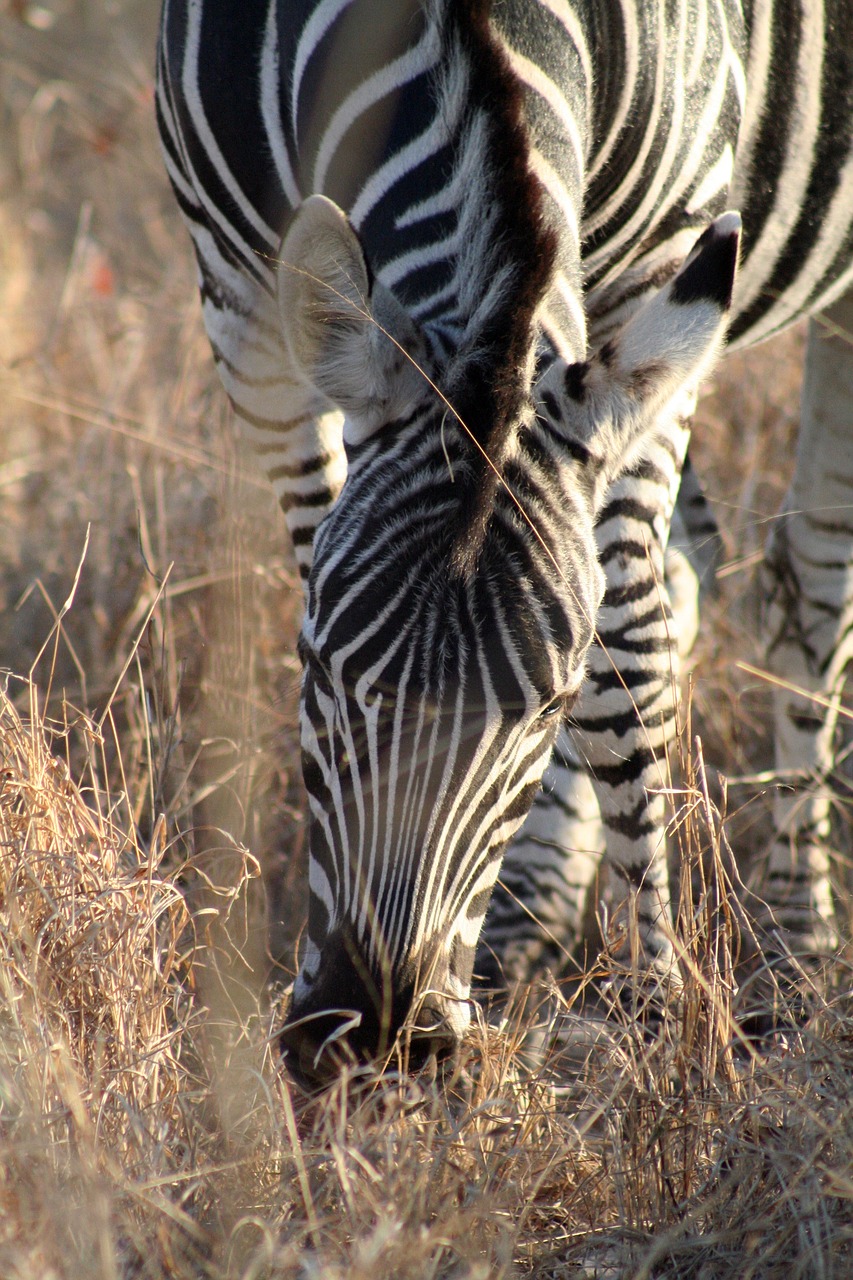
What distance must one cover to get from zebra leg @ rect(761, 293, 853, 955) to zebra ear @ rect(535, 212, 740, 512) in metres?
1.89

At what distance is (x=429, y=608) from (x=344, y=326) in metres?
0.52

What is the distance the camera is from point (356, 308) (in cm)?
199

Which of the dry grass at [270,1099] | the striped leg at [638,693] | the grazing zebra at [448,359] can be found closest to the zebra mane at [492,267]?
the grazing zebra at [448,359]

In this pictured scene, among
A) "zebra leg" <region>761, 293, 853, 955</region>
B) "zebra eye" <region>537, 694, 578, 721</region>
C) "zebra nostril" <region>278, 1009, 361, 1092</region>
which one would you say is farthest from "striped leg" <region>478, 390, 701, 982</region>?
"zebra leg" <region>761, 293, 853, 955</region>

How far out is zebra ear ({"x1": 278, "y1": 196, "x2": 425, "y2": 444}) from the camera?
197 cm

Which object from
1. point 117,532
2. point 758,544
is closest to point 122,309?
point 117,532

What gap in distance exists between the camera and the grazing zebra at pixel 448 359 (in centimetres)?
192

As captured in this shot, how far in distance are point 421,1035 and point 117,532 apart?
3025 mm

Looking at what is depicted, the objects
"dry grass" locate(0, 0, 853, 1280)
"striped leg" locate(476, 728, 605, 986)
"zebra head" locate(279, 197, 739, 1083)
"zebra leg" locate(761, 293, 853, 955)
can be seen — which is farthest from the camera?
"zebra leg" locate(761, 293, 853, 955)

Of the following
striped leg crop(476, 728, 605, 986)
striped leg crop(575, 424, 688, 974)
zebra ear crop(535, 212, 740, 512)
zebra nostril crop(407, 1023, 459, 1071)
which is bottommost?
striped leg crop(476, 728, 605, 986)

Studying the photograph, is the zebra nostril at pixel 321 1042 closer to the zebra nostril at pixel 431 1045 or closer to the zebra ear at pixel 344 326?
the zebra nostril at pixel 431 1045

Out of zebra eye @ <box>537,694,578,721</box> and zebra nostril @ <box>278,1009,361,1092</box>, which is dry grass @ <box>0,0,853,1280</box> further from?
zebra eye @ <box>537,694,578,721</box>

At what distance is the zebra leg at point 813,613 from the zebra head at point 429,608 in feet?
6.42

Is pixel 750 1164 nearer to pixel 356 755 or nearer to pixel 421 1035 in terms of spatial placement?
pixel 421 1035
